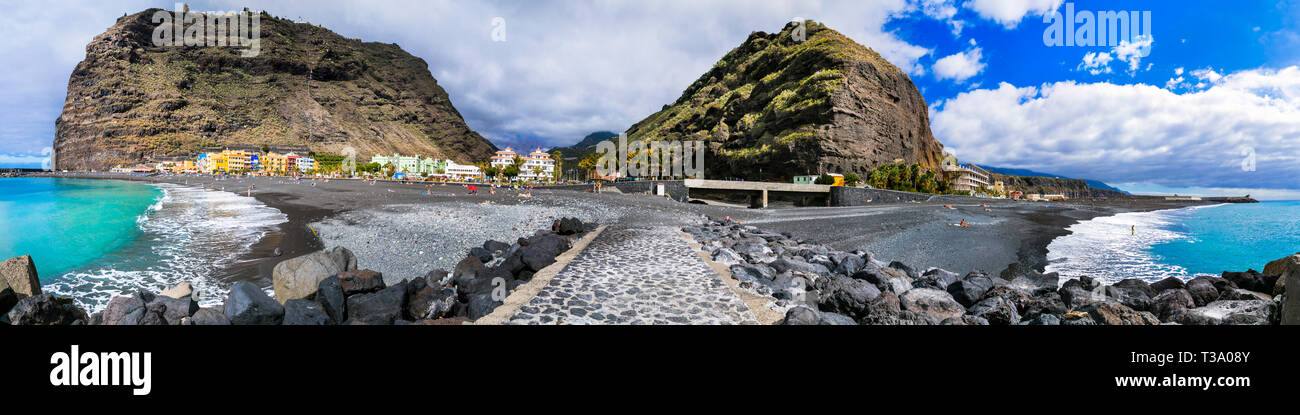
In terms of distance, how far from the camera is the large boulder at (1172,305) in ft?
20.0

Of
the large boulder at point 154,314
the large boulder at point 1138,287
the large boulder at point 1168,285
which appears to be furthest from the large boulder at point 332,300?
the large boulder at point 1168,285

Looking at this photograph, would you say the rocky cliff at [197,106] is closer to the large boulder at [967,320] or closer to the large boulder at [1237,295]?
the large boulder at [967,320]

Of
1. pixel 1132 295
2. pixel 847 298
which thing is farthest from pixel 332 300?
pixel 1132 295

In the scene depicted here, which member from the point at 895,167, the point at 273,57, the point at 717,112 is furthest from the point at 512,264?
the point at 273,57

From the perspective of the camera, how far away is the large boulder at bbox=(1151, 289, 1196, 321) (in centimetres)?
609

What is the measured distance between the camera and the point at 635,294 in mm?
5805

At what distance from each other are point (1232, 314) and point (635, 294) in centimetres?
807

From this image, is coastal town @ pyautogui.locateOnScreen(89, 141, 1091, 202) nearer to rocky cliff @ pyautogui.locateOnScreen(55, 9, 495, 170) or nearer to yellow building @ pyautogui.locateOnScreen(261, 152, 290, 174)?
yellow building @ pyautogui.locateOnScreen(261, 152, 290, 174)

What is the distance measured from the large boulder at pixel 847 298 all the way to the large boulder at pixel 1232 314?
422 centimetres

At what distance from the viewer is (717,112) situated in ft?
396

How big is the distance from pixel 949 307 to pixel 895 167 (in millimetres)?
78246

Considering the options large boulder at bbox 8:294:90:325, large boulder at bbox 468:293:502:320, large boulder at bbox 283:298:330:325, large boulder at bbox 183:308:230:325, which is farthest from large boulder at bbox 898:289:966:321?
large boulder at bbox 8:294:90:325

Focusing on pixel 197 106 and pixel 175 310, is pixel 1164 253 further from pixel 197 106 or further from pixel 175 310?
pixel 197 106
